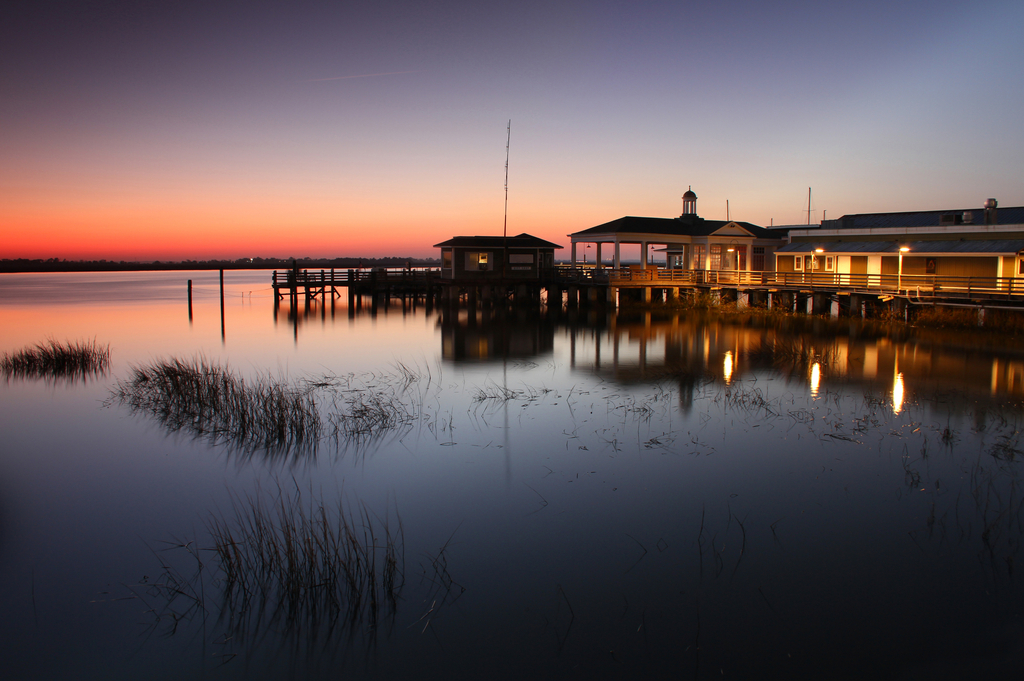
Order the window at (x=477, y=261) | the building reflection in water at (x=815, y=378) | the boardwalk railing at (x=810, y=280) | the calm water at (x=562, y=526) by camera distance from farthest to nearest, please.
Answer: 1. the window at (x=477, y=261)
2. the boardwalk railing at (x=810, y=280)
3. the building reflection in water at (x=815, y=378)
4. the calm water at (x=562, y=526)

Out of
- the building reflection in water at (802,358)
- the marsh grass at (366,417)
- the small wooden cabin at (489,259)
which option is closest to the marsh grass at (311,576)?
the marsh grass at (366,417)

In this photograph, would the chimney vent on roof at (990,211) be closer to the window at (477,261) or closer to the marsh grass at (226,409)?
the window at (477,261)

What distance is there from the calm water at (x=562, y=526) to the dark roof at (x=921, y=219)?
62.3 ft

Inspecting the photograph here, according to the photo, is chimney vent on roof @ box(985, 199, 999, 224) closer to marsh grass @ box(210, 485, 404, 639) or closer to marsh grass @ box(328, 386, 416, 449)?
marsh grass @ box(328, 386, 416, 449)

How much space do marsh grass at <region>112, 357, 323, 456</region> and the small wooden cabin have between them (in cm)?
2694

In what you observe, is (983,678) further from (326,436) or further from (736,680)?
(326,436)

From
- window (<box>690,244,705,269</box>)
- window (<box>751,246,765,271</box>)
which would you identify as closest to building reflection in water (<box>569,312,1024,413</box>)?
window (<box>690,244,705,269</box>)

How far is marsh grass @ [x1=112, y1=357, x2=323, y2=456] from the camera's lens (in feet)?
40.8

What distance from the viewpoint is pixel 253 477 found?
34.4ft

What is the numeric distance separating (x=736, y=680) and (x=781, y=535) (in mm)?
3097

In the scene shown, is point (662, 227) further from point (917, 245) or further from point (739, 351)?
point (739, 351)

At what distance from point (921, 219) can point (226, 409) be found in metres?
37.5

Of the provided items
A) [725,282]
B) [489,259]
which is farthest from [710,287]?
[489,259]

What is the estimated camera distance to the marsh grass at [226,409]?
12.4 meters
